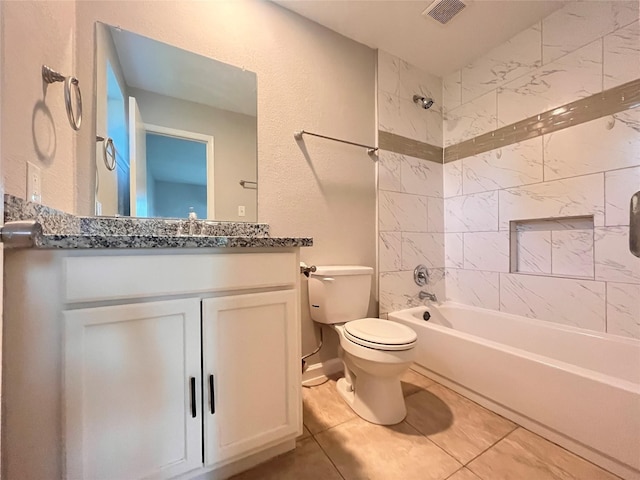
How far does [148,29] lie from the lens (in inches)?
47.5

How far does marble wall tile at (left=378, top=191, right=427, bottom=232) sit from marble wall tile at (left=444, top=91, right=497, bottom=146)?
1.98ft

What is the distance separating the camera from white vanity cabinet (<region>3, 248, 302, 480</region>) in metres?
0.61

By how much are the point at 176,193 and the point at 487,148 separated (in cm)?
213

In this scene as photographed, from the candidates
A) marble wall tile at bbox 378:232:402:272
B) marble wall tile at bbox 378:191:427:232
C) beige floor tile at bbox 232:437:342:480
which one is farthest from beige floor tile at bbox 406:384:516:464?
marble wall tile at bbox 378:191:427:232

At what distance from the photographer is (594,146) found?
1.44 metres

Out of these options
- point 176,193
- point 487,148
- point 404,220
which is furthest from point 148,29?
point 487,148

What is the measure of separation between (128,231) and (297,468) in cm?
121

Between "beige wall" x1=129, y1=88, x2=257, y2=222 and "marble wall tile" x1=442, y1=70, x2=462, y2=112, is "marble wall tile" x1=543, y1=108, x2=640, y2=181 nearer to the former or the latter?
"marble wall tile" x1=442, y1=70, x2=462, y2=112

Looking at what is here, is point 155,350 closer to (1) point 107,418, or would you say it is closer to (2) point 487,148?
(1) point 107,418

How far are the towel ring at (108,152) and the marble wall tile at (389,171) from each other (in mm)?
1547

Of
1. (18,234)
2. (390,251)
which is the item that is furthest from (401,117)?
(18,234)

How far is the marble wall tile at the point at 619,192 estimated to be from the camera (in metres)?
1.31

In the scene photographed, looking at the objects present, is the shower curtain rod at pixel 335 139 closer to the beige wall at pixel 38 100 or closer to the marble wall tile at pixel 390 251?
the marble wall tile at pixel 390 251

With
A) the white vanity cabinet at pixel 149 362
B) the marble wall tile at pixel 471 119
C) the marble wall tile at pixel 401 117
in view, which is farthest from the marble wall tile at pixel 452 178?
the white vanity cabinet at pixel 149 362
